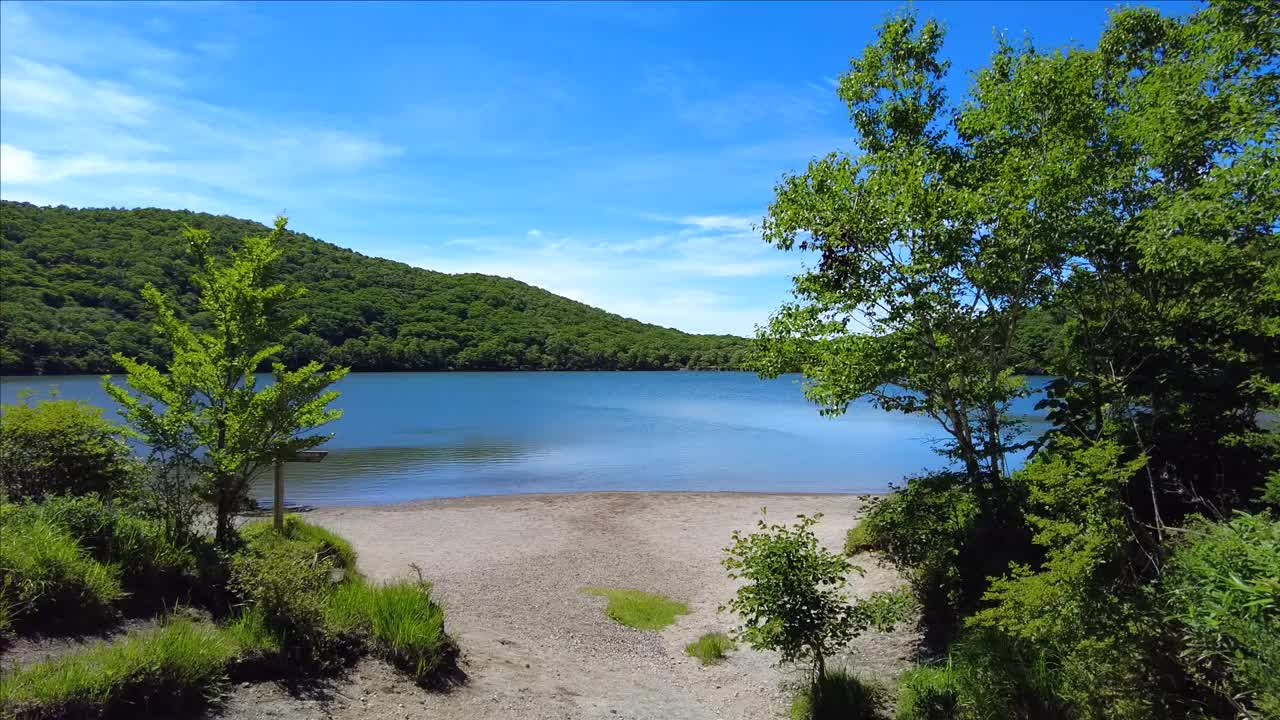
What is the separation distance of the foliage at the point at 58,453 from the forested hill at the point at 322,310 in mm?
36273

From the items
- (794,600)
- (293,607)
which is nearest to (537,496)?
(293,607)

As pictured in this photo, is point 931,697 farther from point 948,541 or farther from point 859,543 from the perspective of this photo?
point 859,543

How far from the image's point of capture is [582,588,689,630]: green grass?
10625 mm

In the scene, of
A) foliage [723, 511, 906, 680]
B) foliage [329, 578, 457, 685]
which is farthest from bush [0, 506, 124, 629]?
foliage [723, 511, 906, 680]

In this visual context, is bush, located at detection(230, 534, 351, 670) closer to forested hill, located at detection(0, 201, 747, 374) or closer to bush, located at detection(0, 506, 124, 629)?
bush, located at detection(0, 506, 124, 629)

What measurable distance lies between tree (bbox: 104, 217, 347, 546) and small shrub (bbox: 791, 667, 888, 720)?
662cm

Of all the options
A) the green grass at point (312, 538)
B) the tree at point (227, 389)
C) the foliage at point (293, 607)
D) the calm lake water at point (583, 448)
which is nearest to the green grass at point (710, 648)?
the calm lake water at point (583, 448)

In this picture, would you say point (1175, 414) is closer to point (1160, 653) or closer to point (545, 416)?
point (1160, 653)

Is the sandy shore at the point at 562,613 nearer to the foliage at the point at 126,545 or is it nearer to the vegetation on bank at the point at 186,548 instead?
the vegetation on bank at the point at 186,548

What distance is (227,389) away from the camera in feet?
27.7

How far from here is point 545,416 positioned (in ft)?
173

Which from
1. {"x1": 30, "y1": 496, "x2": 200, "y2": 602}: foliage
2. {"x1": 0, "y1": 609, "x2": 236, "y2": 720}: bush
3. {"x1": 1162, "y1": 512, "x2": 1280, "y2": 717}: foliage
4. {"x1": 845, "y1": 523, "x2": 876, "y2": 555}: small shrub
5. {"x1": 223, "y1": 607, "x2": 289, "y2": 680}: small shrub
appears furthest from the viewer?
{"x1": 845, "y1": 523, "x2": 876, "y2": 555}: small shrub

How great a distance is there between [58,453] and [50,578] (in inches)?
92.2

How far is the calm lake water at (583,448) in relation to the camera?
85.8ft
